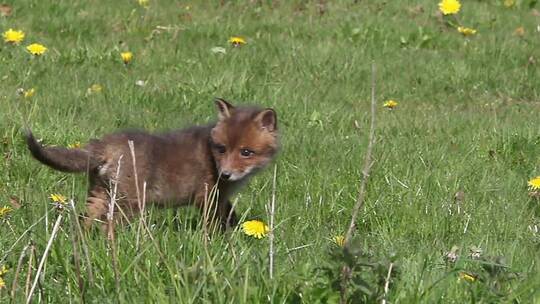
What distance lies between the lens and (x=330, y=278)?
3.72 m

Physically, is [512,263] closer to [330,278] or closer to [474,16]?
[330,278]

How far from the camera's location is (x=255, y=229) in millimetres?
5055

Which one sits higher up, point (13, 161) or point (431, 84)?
point (13, 161)

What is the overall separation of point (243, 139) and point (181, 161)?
413 millimetres

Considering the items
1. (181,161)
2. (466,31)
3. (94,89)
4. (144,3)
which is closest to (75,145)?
(181,161)

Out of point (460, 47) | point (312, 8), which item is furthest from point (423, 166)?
point (312, 8)

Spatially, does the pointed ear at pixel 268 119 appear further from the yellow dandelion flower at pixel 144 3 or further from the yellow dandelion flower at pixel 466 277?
the yellow dandelion flower at pixel 144 3

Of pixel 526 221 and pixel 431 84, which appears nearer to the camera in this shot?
pixel 526 221

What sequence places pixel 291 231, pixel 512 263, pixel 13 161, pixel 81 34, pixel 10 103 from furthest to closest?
1. pixel 81 34
2. pixel 10 103
3. pixel 13 161
4. pixel 291 231
5. pixel 512 263

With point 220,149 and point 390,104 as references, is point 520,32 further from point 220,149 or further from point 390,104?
point 220,149

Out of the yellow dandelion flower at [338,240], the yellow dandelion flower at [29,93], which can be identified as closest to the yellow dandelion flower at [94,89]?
the yellow dandelion flower at [29,93]

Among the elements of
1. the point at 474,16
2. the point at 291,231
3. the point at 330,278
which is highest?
the point at 330,278

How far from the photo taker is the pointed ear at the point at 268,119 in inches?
239

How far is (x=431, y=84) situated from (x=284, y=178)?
12.4 ft
